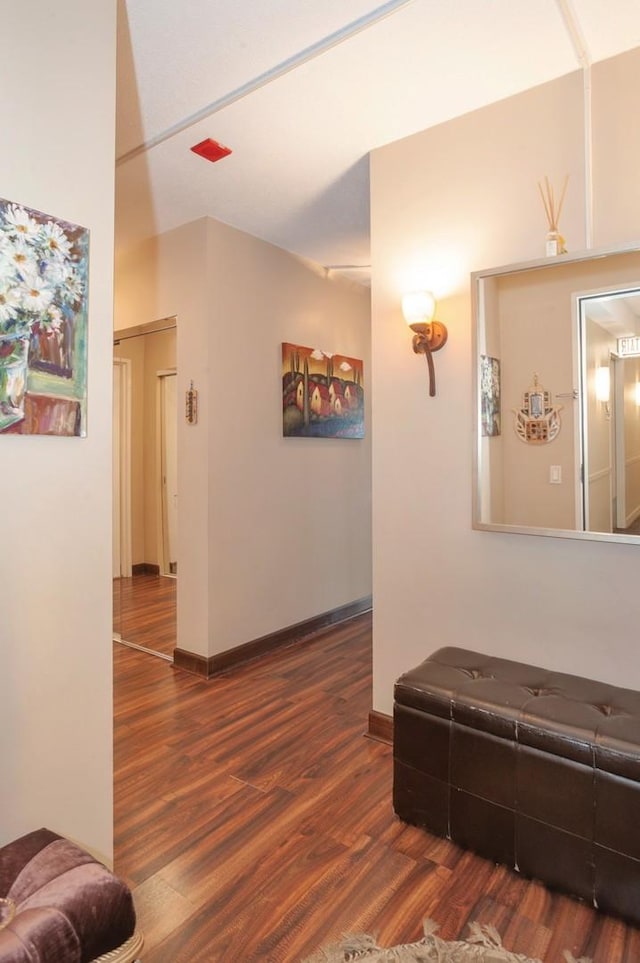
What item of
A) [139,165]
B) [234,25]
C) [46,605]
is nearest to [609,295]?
[234,25]

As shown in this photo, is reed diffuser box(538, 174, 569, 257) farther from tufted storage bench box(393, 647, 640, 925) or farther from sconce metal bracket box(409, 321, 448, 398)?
tufted storage bench box(393, 647, 640, 925)

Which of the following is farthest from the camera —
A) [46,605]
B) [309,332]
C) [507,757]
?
[309,332]

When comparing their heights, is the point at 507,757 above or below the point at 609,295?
→ below

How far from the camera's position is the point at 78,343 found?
1.50 meters

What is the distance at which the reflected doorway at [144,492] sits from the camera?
12.2ft

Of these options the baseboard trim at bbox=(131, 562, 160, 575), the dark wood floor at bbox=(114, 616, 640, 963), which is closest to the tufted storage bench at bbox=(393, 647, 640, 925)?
the dark wood floor at bbox=(114, 616, 640, 963)

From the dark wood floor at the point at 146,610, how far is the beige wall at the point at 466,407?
180 cm

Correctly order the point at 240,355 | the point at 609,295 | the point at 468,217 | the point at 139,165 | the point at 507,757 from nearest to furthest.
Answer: the point at 507,757, the point at 609,295, the point at 468,217, the point at 139,165, the point at 240,355

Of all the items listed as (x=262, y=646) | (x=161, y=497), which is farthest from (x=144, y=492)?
(x=262, y=646)

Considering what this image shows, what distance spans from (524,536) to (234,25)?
2091 mm

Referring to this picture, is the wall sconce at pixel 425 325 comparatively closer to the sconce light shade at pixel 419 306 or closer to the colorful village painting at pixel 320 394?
the sconce light shade at pixel 419 306

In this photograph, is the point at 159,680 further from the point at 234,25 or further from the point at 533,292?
the point at 234,25

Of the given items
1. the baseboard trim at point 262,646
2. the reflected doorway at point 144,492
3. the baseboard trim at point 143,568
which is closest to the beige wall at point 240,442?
the baseboard trim at point 262,646

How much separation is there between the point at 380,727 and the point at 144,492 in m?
2.32
